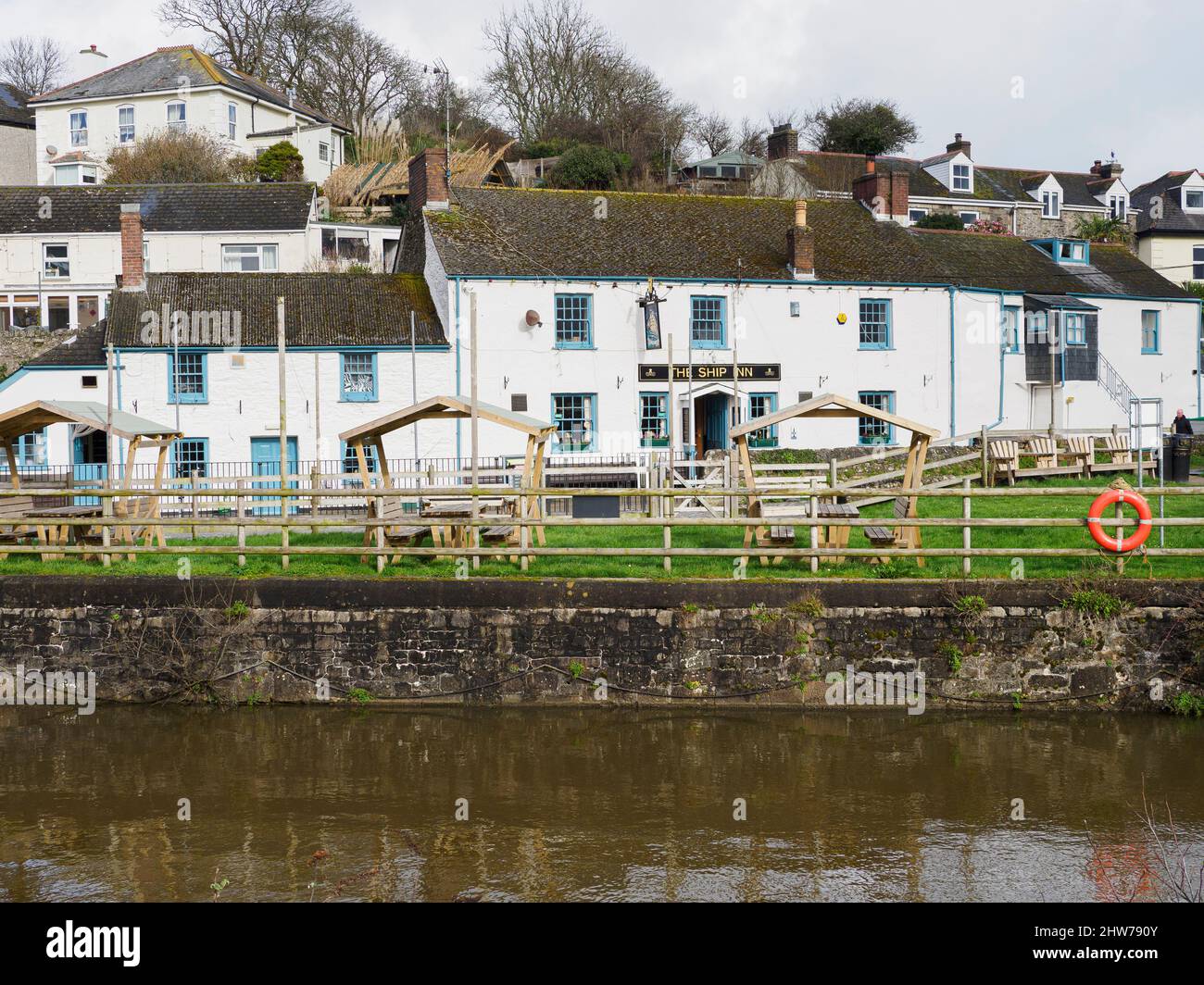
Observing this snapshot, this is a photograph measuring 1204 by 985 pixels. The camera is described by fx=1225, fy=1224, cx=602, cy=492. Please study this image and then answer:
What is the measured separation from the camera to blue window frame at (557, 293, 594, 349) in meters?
30.7

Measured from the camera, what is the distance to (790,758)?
39.8 ft

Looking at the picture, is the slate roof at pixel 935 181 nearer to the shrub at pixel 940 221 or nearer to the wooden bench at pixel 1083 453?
the shrub at pixel 940 221

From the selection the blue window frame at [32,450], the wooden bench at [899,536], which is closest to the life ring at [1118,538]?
the wooden bench at [899,536]

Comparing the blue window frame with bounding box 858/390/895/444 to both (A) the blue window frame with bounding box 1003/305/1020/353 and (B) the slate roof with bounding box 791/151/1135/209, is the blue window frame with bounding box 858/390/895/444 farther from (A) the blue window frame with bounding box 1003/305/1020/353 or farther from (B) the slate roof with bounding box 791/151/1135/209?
(B) the slate roof with bounding box 791/151/1135/209

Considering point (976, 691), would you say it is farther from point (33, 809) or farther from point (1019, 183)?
point (1019, 183)

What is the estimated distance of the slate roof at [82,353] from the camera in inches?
1135

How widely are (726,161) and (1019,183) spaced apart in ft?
42.4

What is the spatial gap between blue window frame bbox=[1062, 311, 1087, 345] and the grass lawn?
17.4 metres

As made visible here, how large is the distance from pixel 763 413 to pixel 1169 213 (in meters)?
32.2

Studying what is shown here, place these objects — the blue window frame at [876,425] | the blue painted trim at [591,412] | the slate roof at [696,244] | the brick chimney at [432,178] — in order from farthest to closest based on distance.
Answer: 1. the blue window frame at [876,425]
2. the brick chimney at [432,178]
3. the slate roof at [696,244]
4. the blue painted trim at [591,412]

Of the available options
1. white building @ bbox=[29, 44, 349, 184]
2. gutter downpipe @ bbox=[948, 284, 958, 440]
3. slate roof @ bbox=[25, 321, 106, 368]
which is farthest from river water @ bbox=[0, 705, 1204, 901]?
white building @ bbox=[29, 44, 349, 184]

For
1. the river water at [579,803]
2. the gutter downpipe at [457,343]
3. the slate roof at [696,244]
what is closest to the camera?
the river water at [579,803]

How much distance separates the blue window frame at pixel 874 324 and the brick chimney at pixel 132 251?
60.6 ft
